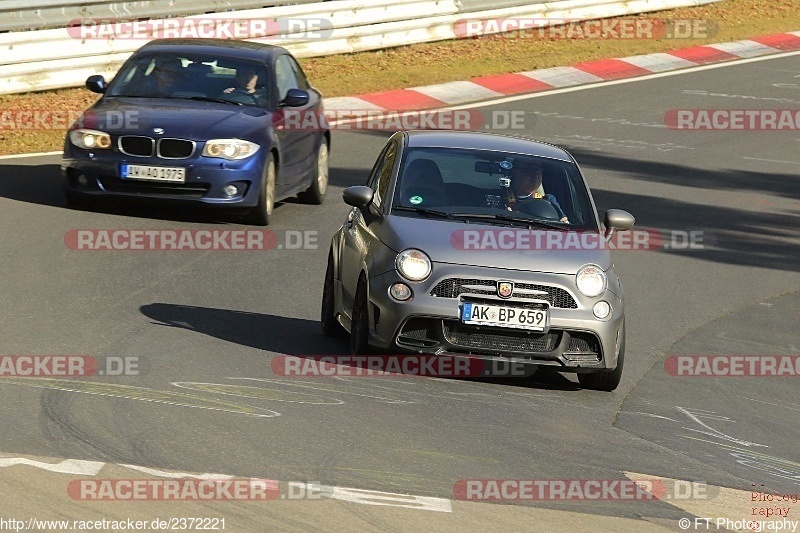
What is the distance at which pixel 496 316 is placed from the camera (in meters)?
9.98

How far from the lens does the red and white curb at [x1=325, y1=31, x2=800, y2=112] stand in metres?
23.5

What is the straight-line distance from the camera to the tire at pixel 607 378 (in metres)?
10.4

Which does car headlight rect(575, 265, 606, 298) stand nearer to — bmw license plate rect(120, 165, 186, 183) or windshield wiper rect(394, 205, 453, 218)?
windshield wiper rect(394, 205, 453, 218)

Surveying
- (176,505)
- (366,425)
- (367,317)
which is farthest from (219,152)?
(176,505)

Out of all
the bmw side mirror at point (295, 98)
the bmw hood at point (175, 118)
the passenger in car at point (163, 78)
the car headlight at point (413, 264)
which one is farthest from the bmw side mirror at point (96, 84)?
the car headlight at point (413, 264)

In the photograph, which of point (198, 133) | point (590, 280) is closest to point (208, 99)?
point (198, 133)

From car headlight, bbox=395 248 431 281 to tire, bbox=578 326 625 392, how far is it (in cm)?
140

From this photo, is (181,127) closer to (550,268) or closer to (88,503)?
(550,268)

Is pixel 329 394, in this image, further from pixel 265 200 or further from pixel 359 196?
pixel 265 200

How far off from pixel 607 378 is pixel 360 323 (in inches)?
66.1

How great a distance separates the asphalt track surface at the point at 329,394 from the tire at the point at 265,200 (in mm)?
341

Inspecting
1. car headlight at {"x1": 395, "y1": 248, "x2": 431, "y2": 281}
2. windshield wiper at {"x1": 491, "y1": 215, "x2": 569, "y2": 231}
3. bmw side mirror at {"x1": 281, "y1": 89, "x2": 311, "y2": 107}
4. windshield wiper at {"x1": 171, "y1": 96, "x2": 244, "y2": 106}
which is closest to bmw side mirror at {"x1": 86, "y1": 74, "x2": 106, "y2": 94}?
windshield wiper at {"x1": 171, "y1": 96, "x2": 244, "y2": 106}

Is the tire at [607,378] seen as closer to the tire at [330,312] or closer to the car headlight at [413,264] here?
the car headlight at [413,264]

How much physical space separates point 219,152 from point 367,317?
5485 millimetres
